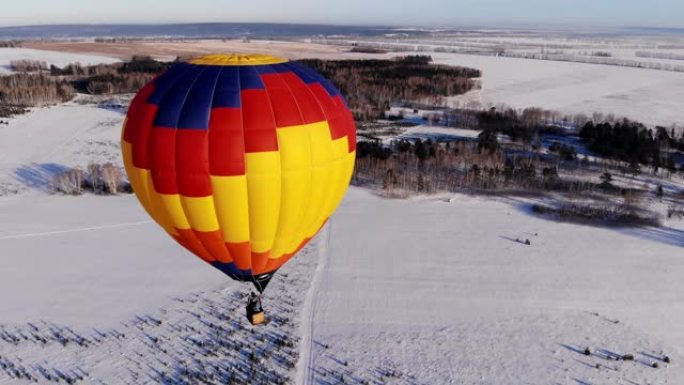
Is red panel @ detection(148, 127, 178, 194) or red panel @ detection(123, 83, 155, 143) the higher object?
red panel @ detection(123, 83, 155, 143)

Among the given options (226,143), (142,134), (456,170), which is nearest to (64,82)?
(456,170)

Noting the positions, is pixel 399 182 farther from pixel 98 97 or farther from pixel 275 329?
pixel 98 97

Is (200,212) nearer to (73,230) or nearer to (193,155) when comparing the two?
(193,155)

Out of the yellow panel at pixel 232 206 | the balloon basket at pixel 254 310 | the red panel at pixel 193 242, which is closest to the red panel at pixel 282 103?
the yellow panel at pixel 232 206

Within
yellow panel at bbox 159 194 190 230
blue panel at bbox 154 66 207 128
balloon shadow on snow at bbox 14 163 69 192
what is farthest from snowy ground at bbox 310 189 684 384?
balloon shadow on snow at bbox 14 163 69 192

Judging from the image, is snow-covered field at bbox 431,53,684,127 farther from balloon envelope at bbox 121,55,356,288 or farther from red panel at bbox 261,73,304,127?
red panel at bbox 261,73,304,127

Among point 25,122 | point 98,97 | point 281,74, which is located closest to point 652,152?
point 281,74

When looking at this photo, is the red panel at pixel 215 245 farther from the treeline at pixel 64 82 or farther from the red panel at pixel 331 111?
the treeline at pixel 64 82
